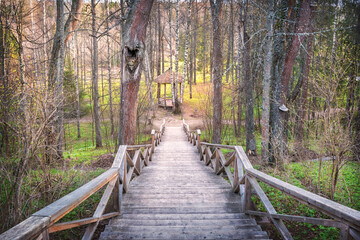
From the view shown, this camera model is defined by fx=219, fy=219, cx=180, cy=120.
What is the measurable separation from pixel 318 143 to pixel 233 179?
2652 mm

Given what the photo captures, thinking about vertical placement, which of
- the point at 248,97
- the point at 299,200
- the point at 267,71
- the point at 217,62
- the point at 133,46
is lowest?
the point at 299,200

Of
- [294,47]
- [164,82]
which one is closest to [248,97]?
[294,47]

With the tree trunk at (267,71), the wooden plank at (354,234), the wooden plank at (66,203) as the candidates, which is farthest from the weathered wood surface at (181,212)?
the tree trunk at (267,71)

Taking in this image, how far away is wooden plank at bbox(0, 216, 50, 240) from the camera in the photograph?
1.24 meters

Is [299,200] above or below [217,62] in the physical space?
below

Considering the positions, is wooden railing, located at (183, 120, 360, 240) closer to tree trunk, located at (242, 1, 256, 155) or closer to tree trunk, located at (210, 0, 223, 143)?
tree trunk, located at (210, 0, 223, 143)

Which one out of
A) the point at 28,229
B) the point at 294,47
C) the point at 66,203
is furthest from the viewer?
the point at 294,47

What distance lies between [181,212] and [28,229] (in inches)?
91.2

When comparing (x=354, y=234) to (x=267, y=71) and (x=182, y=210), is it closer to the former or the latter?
(x=182, y=210)

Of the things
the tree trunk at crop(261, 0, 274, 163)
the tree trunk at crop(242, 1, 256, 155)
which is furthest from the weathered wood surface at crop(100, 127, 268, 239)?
the tree trunk at crop(242, 1, 256, 155)

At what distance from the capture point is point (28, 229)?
1.35 meters

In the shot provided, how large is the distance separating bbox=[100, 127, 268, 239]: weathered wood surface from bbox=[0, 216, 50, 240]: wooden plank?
1.24 m

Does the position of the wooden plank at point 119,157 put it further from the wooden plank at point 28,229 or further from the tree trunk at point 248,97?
the tree trunk at point 248,97

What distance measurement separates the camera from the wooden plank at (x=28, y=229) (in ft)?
4.06
